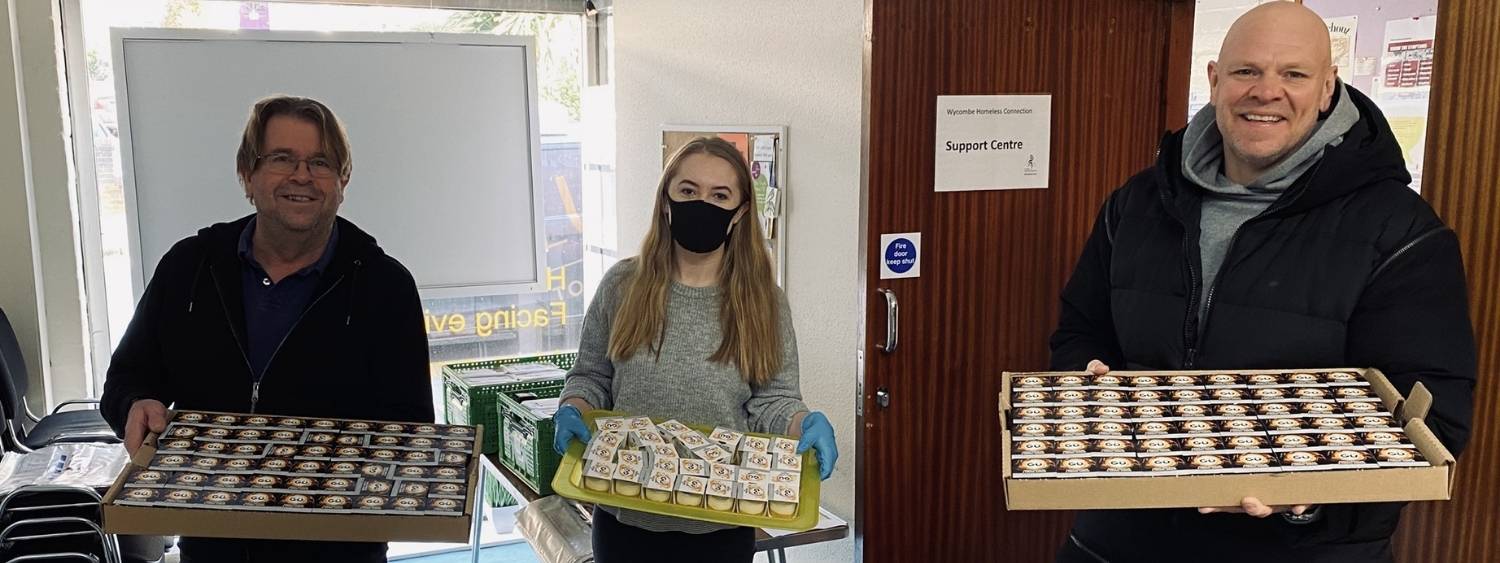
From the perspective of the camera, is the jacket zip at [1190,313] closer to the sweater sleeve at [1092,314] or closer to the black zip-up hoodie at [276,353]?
the sweater sleeve at [1092,314]

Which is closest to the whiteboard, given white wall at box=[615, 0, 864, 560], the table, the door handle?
white wall at box=[615, 0, 864, 560]

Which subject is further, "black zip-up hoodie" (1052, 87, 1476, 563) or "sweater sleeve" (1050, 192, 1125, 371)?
"sweater sleeve" (1050, 192, 1125, 371)

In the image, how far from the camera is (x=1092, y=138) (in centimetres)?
298

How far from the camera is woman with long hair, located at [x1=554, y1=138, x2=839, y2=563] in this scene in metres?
2.17

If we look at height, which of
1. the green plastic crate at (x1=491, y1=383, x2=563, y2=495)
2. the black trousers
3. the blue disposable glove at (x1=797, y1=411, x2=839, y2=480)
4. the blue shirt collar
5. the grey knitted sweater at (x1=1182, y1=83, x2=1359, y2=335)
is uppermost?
the grey knitted sweater at (x1=1182, y1=83, x2=1359, y2=335)

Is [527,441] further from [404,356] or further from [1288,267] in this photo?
[1288,267]

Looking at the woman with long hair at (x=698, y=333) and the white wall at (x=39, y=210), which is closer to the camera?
the woman with long hair at (x=698, y=333)

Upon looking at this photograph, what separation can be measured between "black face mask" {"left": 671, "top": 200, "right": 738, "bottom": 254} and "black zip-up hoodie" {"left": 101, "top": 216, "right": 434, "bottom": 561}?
0.54m

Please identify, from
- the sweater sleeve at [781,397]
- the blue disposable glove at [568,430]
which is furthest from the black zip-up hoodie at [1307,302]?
the blue disposable glove at [568,430]

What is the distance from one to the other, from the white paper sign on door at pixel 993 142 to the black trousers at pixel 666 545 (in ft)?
3.50

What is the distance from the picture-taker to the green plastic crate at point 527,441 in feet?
11.4

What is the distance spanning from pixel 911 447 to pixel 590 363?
99 centimetres

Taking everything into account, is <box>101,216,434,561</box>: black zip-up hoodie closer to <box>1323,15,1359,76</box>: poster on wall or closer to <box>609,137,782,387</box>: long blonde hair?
<box>609,137,782,387</box>: long blonde hair

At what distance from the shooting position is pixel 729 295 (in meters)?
2.20
